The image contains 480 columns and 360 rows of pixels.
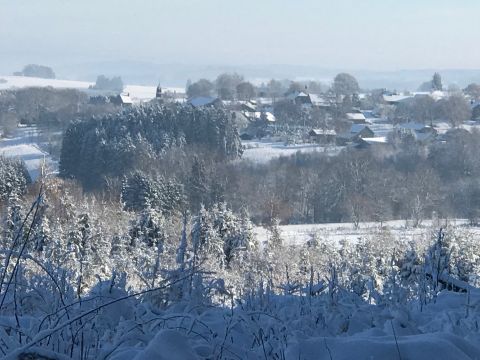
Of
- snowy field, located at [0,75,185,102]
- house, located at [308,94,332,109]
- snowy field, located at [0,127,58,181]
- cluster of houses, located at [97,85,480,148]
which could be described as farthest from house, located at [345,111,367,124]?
snowy field, located at [0,75,185,102]

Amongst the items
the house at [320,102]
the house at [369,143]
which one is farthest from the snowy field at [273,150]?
the house at [320,102]

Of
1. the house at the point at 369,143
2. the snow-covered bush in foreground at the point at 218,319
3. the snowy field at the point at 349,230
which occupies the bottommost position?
the snowy field at the point at 349,230

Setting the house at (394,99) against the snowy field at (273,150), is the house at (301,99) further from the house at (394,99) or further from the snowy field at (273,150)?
the snowy field at (273,150)

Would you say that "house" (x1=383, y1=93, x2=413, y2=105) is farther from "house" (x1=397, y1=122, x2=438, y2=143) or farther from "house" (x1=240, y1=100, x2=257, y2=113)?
"house" (x1=240, y1=100, x2=257, y2=113)

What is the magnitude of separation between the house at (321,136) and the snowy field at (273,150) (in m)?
2.42

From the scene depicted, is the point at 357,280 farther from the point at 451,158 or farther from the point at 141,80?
the point at 141,80

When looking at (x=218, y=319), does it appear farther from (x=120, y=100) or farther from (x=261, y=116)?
(x=120, y=100)

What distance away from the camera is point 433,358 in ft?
5.50

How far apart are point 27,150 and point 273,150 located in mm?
19180

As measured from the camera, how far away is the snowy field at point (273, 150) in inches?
1850

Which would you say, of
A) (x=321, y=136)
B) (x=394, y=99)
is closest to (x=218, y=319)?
(x=321, y=136)

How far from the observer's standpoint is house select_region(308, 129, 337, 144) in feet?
183

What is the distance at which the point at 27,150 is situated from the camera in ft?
171

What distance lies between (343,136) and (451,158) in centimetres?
1356
